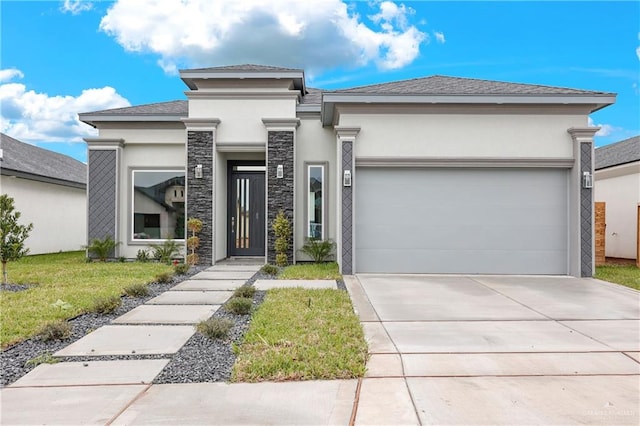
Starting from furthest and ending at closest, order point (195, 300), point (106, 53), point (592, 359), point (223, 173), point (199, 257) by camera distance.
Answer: point (106, 53) < point (223, 173) < point (199, 257) < point (195, 300) < point (592, 359)

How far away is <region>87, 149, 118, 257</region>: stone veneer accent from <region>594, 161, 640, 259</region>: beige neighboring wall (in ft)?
50.2

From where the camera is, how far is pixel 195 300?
6.41 meters

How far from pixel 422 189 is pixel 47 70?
14541 millimetres

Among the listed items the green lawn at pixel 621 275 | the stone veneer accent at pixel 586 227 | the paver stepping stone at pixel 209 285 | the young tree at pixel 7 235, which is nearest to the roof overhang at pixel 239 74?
the young tree at pixel 7 235

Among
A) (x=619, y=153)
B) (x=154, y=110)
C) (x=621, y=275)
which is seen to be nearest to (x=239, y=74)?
(x=154, y=110)

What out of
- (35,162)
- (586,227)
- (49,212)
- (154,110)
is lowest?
(586,227)

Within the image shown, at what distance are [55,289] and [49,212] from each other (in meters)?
9.36

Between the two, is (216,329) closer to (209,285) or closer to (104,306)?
(104,306)

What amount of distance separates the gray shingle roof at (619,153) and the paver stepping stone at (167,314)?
13013 mm

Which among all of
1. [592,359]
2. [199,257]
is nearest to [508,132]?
[592,359]

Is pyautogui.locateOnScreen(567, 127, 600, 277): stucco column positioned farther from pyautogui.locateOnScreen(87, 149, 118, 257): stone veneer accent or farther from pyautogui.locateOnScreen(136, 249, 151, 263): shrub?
pyautogui.locateOnScreen(87, 149, 118, 257): stone veneer accent

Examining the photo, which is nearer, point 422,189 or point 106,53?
point 422,189

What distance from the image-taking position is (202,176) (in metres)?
10.6

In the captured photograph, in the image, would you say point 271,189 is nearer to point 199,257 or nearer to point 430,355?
point 199,257
